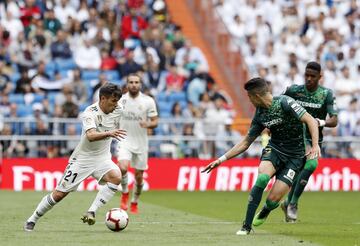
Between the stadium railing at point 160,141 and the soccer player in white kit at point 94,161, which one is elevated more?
the soccer player in white kit at point 94,161

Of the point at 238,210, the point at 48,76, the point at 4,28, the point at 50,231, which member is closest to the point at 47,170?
the point at 48,76

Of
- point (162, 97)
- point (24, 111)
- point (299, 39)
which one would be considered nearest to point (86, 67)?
point (162, 97)

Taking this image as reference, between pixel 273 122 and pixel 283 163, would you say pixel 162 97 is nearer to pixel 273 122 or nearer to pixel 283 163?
pixel 283 163

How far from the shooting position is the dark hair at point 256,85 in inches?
538

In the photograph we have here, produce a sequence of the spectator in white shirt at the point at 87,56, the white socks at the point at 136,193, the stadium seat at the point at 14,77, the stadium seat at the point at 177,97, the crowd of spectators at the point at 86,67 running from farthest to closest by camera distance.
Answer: the spectator in white shirt at the point at 87,56 → the stadium seat at the point at 177,97 → the stadium seat at the point at 14,77 → the crowd of spectators at the point at 86,67 → the white socks at the point at 136,193

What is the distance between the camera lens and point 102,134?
552 inches

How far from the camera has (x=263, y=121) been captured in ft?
46.8

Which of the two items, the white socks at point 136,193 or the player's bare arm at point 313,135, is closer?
the player's bare arm at point 313,135

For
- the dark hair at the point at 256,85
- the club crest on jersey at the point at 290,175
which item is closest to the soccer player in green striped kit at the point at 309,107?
the club crest on jersey at the point at 290,175

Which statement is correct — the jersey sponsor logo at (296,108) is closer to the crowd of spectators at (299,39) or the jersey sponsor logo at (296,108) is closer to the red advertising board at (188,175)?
the red advertising board at (188,175)

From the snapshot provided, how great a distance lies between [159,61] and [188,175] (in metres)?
4.49

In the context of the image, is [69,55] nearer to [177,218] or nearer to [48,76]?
[48,76]

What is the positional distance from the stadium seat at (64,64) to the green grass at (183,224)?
602 centimetres

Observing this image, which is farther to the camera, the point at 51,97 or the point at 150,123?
the point at 51,97
